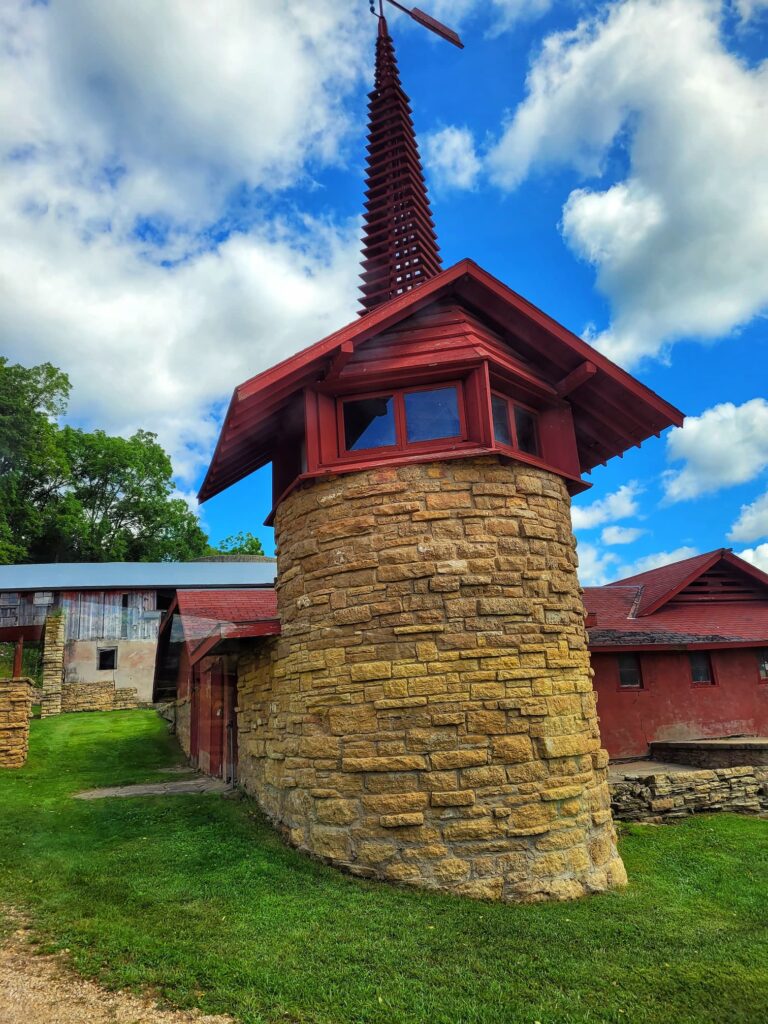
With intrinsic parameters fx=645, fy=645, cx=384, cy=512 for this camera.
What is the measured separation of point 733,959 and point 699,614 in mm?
11421

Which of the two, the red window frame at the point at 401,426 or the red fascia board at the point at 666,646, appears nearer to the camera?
the red window frame at the point at 401,426

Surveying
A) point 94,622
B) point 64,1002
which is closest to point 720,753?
point 64,1002

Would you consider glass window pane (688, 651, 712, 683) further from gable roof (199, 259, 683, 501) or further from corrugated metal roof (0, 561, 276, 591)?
corrugated metal roof (0, 561, 276, 591)

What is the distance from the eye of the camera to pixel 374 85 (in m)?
13.3

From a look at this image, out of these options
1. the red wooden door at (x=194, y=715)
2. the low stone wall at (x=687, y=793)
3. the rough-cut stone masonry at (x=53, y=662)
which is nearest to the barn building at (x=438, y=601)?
the low stone wall at (x=687, y=793)

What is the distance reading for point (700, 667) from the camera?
14.2m

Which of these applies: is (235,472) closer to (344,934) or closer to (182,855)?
(182,855)

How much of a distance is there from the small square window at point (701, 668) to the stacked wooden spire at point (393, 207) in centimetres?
988

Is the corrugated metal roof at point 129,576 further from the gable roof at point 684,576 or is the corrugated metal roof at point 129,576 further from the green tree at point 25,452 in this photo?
the gable roof at point 684,576

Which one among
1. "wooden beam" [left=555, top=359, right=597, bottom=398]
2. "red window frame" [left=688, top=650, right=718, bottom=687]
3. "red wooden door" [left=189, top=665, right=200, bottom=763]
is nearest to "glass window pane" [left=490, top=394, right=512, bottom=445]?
"wooden beam" [left=555, top=359, right=597, bottom=398]

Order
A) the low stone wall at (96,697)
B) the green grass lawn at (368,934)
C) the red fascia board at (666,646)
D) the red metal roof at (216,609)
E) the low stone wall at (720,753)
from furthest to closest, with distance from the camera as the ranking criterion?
the low stone wall at (96,697) → the red fascia board at (666,646) → the red metal roof at (216,609) → the low stone wall at (720,753) → the green grass lawn at (368,934)

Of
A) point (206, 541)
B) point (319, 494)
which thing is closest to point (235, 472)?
point (319, 494)

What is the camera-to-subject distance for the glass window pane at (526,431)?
8125 millimetres

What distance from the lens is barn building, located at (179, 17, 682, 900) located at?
256 inches
